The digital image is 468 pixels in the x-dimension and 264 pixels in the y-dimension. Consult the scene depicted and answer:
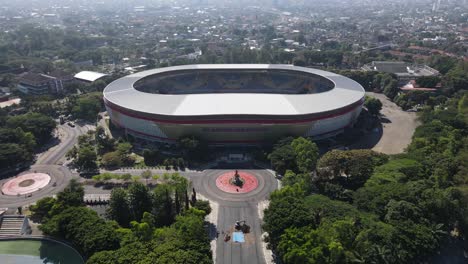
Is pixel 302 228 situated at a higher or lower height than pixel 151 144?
higher

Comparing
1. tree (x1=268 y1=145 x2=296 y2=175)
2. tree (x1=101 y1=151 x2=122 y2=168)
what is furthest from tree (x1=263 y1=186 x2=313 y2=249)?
tree (x1=101 y1=151 x2=122 y2=168)

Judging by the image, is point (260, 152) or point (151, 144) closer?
point (260, 152)

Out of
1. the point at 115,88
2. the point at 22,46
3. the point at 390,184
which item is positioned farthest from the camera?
the point at 22,46

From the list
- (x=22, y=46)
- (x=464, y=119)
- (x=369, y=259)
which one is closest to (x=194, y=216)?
(x=369, y=259)

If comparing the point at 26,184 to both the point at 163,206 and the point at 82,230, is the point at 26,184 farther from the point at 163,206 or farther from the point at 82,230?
the point at 163,206

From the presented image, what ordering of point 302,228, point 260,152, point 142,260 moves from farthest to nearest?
point 260,152 < point 302,228 < point 142,260

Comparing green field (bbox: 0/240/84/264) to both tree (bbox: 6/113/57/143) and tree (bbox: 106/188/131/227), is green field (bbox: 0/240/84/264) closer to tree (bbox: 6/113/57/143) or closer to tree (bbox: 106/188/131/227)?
tree (bbox: 106/188/131/227)

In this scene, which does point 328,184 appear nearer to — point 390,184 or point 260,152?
point 390,184
